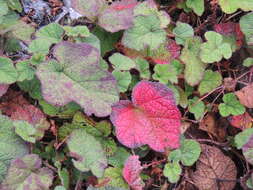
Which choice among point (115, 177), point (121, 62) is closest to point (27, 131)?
point (115, 177)

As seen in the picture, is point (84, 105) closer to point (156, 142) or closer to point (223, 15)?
point (156, 142)

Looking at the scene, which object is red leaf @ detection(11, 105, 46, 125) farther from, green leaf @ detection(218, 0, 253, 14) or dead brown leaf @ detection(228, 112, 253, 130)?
green leaf @ detection(218, 0, 253, 14)

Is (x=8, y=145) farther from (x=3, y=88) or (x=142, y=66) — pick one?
(x=142, y=66)

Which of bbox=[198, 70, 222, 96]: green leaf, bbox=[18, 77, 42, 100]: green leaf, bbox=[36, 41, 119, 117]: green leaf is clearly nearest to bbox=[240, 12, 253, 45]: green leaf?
bbox=[198, 70, 222, 96]: green leaf

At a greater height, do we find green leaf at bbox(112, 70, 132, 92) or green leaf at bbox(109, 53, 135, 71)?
green leaf at bbox(109, 53, 135, 71)

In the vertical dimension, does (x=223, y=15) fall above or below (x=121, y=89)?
above

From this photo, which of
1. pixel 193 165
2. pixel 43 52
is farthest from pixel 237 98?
pixel 43 52

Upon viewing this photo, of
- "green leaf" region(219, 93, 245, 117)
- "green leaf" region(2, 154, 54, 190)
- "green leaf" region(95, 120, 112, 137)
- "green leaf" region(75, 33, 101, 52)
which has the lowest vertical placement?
"green leaf" region(2, 154, 54, 190)

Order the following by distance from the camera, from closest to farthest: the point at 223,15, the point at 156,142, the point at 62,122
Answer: the point at 156,142 → the point at 62,122 → the point at 223,15
